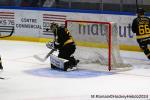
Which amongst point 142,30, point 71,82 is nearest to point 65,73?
point 71,82

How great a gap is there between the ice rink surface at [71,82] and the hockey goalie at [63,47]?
0.17 meters

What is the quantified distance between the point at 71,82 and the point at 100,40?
1.94 m

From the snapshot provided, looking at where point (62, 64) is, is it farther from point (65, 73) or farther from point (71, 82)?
point (71, 82)

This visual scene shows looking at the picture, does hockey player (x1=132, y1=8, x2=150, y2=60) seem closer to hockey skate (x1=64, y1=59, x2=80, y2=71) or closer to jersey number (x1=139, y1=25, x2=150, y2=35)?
jersey number (x1=139, y1=25, x2=150, y2=35)

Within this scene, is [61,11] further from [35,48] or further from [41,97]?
[41,97]

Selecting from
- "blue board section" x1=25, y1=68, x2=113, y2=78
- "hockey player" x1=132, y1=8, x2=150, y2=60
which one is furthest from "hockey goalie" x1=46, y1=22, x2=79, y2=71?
"hockey player" x1=132, y1=8, x2=150, y2=60

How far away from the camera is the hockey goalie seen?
10992 mm

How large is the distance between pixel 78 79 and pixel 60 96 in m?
1.54

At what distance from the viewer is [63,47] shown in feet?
36.4

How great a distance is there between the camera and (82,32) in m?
11.8

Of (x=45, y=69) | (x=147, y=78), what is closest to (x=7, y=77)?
(x=45, y=69)

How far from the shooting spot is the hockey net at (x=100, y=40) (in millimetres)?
11148

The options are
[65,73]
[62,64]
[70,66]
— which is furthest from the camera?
[70,66]

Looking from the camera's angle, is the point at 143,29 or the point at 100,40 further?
the point at 143,29
